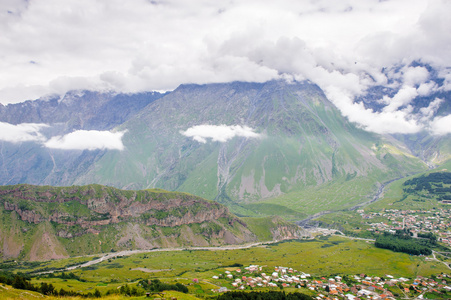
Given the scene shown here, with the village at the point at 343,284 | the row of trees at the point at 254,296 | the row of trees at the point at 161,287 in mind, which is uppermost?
the row of trees at the point at 254,296

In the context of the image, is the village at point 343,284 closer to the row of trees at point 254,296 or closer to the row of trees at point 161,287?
the row of trees at point 161,287

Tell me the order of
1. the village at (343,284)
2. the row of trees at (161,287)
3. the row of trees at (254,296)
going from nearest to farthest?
the row of trees at (254,296)
the row of trees at (161,287)
the village at (343,284)

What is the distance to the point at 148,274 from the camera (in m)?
165

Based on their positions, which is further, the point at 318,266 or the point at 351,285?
the point at 318,266

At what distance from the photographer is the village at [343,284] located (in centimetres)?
13275

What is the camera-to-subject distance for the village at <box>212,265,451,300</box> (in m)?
133

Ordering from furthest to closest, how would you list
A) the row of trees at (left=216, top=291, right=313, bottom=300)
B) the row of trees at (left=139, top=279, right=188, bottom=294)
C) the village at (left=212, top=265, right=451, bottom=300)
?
the village at (left=212, top=265, right=451, bottom=300) → the row of trees at (left=139, top=279, right=188, bottom=294) → the row of trees at (left=216, top=291, right=313, bottom=300)

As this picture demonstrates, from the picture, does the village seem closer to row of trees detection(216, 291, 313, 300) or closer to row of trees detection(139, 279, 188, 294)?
row of trees detection(139, 279, 188, 294)

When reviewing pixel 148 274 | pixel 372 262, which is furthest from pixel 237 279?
pixel 372 262

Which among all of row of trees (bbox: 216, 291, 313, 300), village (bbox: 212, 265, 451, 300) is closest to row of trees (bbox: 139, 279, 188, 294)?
village (bbox: 212, 265, 451, 300)

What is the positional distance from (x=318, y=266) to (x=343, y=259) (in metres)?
26.3

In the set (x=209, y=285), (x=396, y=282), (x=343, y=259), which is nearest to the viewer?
(x=209, y=285)

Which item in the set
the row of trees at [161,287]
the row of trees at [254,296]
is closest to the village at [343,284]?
the row of trees at [161,287]

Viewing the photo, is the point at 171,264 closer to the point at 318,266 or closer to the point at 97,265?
the point at 97,265
